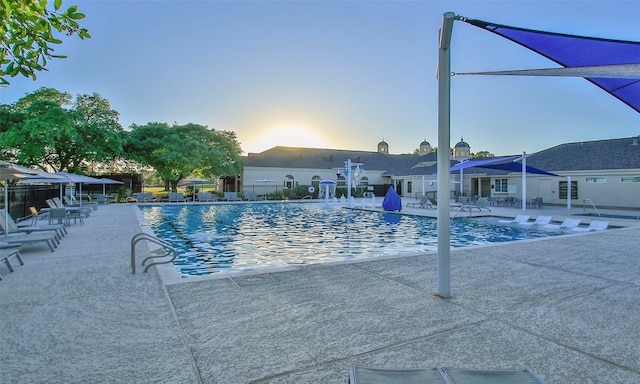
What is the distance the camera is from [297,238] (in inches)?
456

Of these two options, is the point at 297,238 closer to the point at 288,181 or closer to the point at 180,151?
the point at 180,151

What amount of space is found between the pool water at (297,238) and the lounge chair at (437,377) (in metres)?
5.74

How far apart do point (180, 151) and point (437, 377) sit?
31649 millimetres

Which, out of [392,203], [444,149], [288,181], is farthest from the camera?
[288,181]

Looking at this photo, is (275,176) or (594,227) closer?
(594,227)

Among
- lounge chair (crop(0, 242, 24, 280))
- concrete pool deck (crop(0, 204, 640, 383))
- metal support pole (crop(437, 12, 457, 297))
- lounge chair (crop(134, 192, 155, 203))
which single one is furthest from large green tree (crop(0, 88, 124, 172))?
metal support pole (crop(437, 12, 457, 297))

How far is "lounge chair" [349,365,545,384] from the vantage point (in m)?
1.91

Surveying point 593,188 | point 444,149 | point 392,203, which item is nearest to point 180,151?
point 392,203

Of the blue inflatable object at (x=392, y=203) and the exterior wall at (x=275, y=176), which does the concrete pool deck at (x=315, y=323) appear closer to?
the blue inflatable object at (x=392, y=203)

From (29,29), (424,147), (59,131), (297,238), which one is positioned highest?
(424,147)

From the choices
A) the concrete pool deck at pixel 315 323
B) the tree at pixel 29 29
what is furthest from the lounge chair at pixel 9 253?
the tree at pixel 29 29

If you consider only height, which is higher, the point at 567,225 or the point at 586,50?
the point at 586,50

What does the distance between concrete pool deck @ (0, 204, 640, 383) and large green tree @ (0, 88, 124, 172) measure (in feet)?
76.3

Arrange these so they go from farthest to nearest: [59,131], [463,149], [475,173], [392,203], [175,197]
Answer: [463,149], [475,173], [175,197], [59,131], [392,203]
